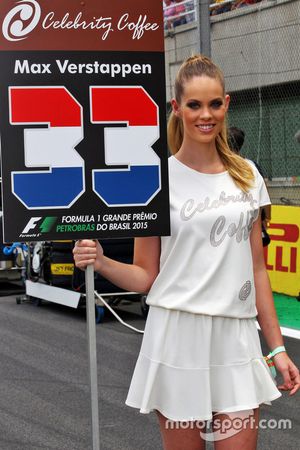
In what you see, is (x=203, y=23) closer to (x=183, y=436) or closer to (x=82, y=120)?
(x=82, y=120)

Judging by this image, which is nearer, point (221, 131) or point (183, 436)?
point (183, 436)

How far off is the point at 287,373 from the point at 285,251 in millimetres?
7833

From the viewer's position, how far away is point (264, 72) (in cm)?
1286

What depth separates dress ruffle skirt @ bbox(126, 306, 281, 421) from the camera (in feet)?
9.16

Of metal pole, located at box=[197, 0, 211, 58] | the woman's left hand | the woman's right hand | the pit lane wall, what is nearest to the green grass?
the pit lane wall

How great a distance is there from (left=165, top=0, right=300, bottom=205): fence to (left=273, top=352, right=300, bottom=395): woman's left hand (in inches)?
351

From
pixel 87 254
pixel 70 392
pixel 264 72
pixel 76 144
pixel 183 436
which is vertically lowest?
pixel 70 392

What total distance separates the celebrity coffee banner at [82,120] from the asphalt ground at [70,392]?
8.13 ft

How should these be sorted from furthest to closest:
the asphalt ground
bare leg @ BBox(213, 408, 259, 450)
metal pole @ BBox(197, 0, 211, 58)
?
1. metal pole @ BBox(197, 0, 211, 58)
2. the asphalt ground
3. bare leg @ BBox(213, 408, 259, 450)

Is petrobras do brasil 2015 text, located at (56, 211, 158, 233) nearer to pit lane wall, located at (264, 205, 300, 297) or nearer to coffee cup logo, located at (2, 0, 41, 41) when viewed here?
coffee cup logo, located at (2, 0, 41, 41)

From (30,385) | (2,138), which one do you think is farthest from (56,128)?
(30,385)

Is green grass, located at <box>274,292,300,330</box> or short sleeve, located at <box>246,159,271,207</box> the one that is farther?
green grass, located at <box>274,292,300,330</box>

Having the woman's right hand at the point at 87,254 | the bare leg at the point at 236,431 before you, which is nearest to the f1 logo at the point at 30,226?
the woman's right hand at the point at 87,254

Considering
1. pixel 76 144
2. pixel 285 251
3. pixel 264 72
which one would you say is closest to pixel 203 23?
pixel 285 251
